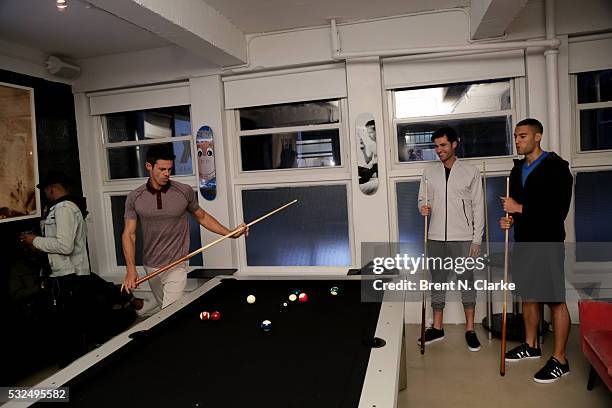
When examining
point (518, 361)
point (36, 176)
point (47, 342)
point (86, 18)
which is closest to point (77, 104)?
point (36, 176)

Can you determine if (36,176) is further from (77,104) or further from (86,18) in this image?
(86,18)

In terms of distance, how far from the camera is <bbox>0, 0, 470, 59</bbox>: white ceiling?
318cm

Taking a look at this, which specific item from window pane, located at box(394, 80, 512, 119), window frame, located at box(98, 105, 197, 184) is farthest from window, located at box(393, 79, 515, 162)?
window frame, located at box(98, 105, 197, 184)

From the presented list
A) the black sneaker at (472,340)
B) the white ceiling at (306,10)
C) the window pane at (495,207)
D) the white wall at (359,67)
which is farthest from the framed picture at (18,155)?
the window pane at (495,207)

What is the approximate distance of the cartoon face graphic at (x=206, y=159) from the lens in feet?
13.3

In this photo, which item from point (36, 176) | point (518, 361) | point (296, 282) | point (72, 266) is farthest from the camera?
point (36, 176)

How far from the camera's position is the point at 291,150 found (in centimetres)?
Answer: 412

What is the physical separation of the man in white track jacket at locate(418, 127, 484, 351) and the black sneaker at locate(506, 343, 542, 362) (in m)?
0.26

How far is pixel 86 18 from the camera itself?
3.35 metres

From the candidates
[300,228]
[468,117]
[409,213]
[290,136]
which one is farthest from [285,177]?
[468,117]

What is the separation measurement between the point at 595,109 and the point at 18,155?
4534mm

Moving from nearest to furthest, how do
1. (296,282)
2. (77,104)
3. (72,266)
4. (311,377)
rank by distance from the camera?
1. (311,377)
2. (296,282)
3. (72,266)
4. (77,104)

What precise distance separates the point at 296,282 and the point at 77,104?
3081mm

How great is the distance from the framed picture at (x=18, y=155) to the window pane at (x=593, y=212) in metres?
4.38
